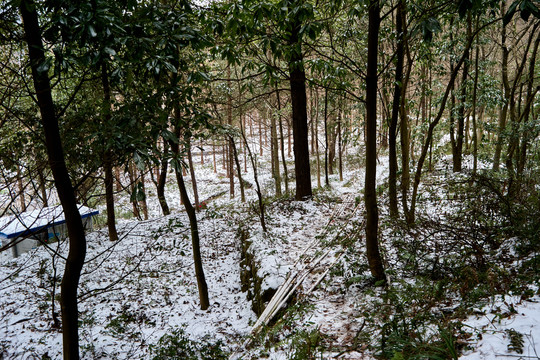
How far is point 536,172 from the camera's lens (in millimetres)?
5699

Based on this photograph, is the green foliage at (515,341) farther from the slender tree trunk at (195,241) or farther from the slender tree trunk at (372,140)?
the slender tree trunk at (195,241)

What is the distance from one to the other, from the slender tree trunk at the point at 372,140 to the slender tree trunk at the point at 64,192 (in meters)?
3.56

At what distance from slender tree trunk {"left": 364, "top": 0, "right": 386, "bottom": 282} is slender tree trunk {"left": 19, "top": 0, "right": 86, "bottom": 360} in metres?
3.56

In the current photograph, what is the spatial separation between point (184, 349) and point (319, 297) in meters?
2.36

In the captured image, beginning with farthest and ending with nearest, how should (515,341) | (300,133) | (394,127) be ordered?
1. (300,133)
2. (394,127)
3. (515,341)

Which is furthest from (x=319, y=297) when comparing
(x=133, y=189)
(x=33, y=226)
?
(x=33, y=226)

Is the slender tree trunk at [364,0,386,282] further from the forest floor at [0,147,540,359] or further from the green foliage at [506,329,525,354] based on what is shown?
the green foliage at [506,329,525,354]

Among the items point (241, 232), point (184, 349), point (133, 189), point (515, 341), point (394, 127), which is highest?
point (394, 127)

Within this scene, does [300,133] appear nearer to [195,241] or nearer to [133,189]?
[195,241]

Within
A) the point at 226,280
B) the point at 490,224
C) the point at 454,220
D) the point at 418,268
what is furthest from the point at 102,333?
the point at 490,224

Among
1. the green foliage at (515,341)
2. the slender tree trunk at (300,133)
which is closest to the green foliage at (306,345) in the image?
the green foliage at (515,341)

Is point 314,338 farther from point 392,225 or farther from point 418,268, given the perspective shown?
point 392,225

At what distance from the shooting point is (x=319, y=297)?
4.51 metres

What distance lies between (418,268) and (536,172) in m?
3.64
